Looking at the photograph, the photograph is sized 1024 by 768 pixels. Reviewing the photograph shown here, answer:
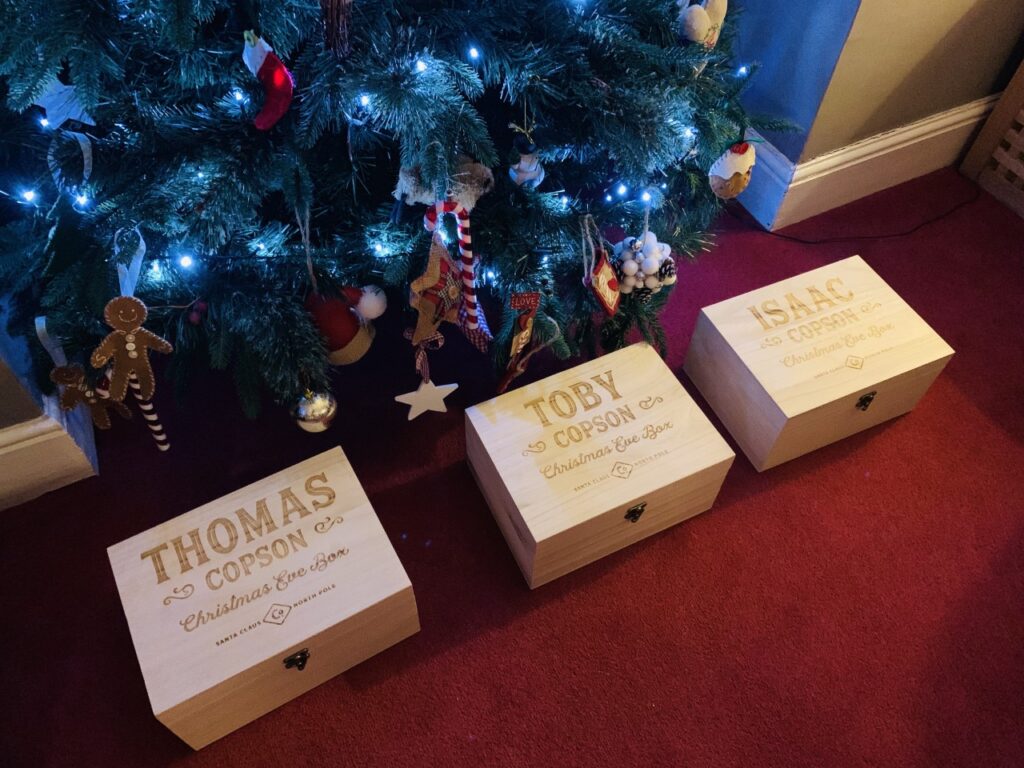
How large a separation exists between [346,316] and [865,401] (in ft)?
3.26

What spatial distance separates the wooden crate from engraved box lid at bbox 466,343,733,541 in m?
1.27

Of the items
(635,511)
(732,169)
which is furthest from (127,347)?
(732,169)

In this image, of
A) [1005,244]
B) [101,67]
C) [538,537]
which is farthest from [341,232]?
[1005,244]

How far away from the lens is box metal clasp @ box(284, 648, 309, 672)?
1.16 m

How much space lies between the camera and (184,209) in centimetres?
105

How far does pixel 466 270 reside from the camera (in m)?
1.25

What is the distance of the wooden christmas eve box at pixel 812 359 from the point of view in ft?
4.70

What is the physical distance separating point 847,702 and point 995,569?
16.2 inches

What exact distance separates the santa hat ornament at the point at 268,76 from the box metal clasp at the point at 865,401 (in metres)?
1.14

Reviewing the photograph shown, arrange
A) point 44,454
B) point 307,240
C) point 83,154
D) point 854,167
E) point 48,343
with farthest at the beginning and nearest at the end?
point 854,167, point 44,454, point 48,343, point 307,240, point 83,154

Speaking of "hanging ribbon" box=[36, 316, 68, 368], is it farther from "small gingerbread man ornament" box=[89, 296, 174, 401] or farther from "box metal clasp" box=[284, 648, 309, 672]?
"box metal clasp" box=[284, 648, 309, 672]

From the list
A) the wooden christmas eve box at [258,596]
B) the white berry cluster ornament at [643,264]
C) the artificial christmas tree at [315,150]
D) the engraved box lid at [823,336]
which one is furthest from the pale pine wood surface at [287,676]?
the engraved box lid at [823,336]

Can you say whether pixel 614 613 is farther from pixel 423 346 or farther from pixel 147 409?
pixel 147 409

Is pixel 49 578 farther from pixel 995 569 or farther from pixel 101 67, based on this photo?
pixel 995 569
